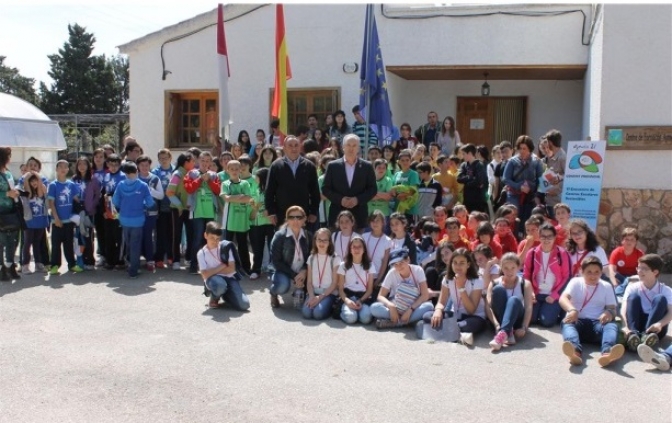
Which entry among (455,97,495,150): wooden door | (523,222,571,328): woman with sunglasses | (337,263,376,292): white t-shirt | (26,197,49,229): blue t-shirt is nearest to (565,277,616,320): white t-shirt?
(523,222,571,328): woman with sunglasses

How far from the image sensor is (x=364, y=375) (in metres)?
5.33

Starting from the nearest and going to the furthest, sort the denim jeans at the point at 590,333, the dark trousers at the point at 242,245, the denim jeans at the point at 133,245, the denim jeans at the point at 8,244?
the denim jeans at the point at 590,333 < the denim jeans at the point at 8,244 < the denim jeans at the point at 133,245 < the dark trousers at the point at 242,245

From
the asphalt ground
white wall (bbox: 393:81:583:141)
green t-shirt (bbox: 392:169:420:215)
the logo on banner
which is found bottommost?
the asphalt ground

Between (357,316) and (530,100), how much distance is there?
32.5 ft

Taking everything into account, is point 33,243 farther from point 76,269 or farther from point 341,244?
point 341,244

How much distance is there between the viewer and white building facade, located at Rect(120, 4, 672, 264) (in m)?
13.0

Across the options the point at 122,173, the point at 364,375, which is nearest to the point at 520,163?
the point at 364,375

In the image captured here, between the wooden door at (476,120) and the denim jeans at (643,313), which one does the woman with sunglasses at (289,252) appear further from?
the wooden door at (476,120)

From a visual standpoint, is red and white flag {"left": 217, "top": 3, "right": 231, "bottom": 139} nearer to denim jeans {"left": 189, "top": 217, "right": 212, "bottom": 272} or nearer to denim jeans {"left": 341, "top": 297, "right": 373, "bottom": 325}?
denim jeans {"left": 189, "top": 217, "right": 212, "bottom": 272}

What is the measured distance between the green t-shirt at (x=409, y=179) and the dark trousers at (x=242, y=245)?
2.21 metres

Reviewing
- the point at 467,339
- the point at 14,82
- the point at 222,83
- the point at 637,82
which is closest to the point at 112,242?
the point at 222,83

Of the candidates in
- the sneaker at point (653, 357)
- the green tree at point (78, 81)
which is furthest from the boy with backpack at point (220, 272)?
the green tree at point (78, 81)

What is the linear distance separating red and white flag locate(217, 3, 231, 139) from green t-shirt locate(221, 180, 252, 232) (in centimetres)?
341

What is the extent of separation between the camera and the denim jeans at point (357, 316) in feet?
22.7
